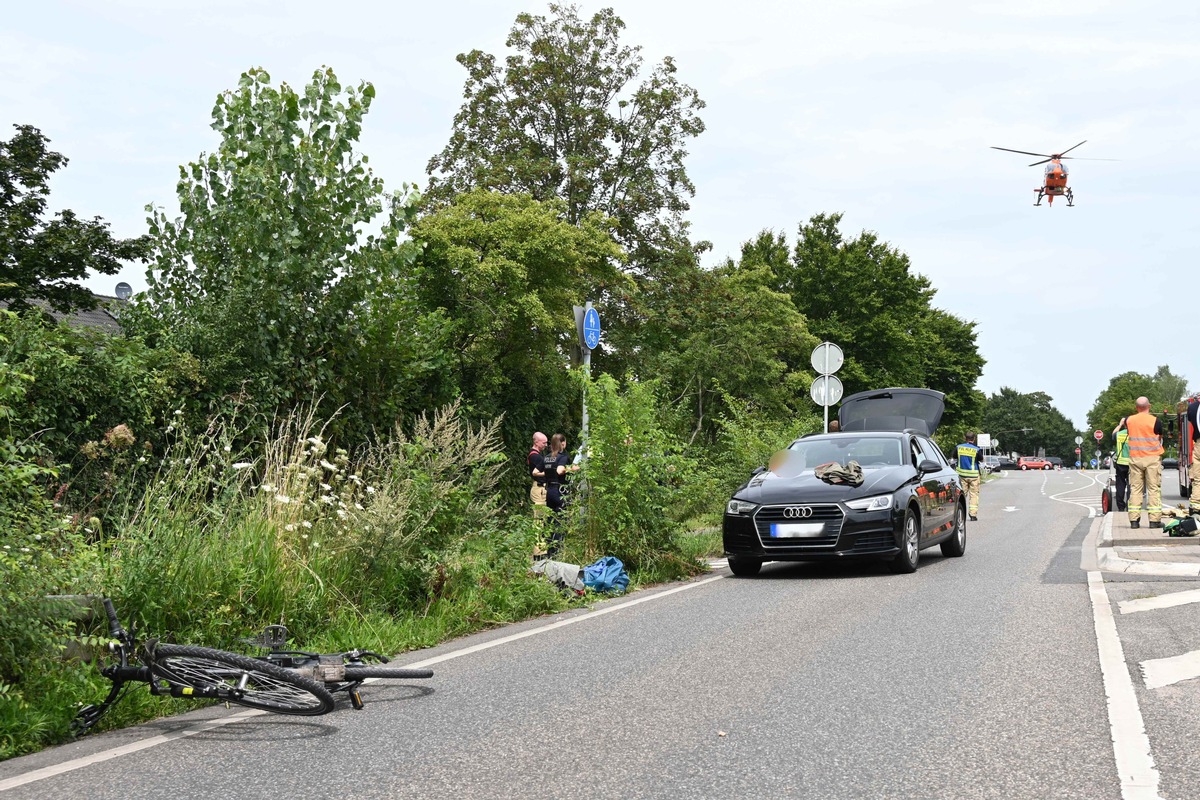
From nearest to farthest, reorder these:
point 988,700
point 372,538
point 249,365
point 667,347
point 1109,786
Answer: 1. point 1109,786
2. point 988,700
3. point 372,538
4. point 249,365
5. point 667,347

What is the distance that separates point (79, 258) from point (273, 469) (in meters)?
19.5

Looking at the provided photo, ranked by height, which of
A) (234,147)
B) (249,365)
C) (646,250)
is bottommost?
(249,365)

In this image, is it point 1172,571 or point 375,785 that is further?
point 1172,571

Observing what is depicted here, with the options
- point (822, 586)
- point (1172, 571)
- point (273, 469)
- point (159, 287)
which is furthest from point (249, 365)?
point (1172, 571)

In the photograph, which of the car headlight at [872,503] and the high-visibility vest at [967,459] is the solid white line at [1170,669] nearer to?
the car headlight at [872,503]

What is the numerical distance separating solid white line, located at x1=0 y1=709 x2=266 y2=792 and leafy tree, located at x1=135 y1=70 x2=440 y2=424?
715 centimetres

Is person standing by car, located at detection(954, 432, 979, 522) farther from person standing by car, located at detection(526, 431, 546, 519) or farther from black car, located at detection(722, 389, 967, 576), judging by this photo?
person standing by car, located at detection(526, 431, 546, 519)

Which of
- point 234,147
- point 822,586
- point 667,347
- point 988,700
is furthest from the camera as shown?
point 667,347

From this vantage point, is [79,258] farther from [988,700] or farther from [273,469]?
[988,700]

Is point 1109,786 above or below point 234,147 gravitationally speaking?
below

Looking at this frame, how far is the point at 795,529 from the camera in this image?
40.0 ft

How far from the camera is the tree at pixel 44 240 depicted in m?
25.3

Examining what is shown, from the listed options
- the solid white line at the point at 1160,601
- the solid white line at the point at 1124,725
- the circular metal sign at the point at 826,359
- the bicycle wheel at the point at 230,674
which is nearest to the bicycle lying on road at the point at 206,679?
the bicycle wheel at the point at 230,674

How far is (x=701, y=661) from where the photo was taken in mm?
7395
